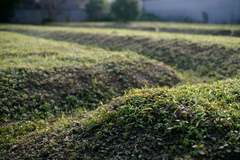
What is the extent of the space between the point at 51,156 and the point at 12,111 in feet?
6.08

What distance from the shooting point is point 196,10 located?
20.7 meters

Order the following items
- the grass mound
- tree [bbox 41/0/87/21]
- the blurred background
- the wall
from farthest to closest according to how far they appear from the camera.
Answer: tree [bbox 41/0/87/21] → the blurred background → the wall → the grass mound

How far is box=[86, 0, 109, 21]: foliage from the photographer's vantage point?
2488cm

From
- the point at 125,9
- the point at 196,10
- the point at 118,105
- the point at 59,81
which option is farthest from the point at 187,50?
the point at 196,10

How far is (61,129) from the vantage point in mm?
3973

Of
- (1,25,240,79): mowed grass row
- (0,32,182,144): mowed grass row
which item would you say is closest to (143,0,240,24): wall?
(1,25,240,79): mowed grass row

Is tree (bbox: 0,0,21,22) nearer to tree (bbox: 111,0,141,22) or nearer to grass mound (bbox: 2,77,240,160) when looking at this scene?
tree (bbox: 111,0,141,22)

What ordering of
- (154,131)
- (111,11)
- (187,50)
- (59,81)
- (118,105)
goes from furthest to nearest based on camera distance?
(111,11), (187,50), (59,81), (118,105), (154,131)

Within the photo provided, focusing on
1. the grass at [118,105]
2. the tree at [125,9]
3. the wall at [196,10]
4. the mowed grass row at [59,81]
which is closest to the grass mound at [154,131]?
the grass at [118,105]

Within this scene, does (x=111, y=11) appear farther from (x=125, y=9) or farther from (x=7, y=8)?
(x=7, y=8)

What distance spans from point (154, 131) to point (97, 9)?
2339 cm

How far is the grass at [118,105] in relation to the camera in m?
3.07

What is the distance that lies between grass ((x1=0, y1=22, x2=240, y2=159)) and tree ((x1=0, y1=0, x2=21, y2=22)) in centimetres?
1567

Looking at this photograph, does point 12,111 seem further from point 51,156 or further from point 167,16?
point 167,16
